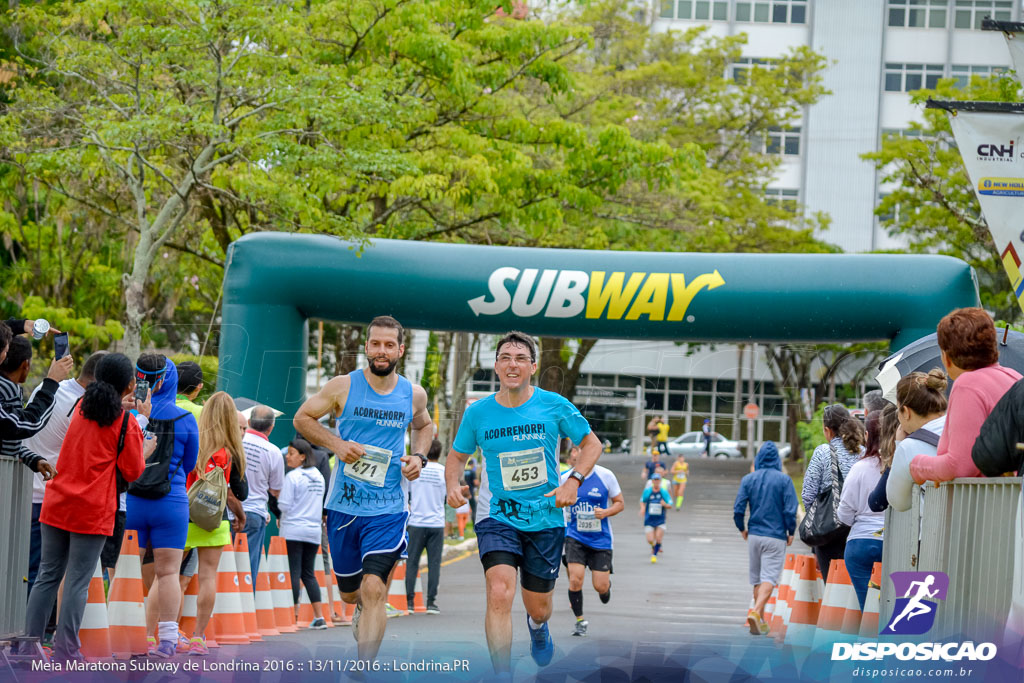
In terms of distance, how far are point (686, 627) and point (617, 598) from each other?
3.01 metres

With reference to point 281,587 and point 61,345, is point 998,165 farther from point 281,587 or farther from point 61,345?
point 281,587

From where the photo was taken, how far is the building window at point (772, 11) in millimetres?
49781

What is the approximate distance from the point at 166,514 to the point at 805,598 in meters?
5.30

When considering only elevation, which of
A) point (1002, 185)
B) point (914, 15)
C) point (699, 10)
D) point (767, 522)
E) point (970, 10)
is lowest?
point (767, 522)

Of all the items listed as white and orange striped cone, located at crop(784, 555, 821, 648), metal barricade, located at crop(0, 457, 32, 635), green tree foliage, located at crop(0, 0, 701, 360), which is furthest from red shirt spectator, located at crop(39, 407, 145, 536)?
green tree foliage, located at crop(0, 0, 701, 360)

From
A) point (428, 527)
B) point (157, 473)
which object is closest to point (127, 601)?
point (157, 473)

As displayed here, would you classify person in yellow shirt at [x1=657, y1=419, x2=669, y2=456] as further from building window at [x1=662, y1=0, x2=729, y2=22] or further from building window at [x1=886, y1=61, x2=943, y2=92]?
building window at [x1=886, y1=61, x2=943, y2=92]

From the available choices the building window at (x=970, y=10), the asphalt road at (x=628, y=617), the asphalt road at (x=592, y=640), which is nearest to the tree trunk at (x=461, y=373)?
the asphalt road at (x=628, y=617)

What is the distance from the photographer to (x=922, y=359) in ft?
33.5

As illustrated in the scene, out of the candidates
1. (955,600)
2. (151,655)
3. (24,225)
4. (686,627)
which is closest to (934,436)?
(955,600)

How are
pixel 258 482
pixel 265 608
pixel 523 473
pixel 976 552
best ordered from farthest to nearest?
pixel 265 608 → pixel 258 482 → pixel 523 473 → pixel 976 552

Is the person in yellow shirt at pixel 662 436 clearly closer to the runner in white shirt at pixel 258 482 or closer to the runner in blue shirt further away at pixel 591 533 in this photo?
the runner in blue shirt further away at pixel 591 533

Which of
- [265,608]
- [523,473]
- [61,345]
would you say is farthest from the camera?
[265,608]

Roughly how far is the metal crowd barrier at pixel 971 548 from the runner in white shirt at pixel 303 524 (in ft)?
19.3
